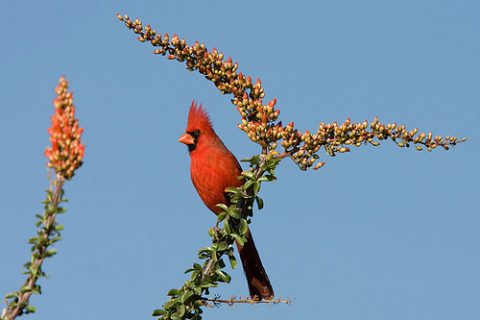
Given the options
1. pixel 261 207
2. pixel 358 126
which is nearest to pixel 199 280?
pixel 261 207

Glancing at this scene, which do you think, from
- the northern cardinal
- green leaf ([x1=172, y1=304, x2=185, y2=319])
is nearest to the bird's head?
the northern cardinal

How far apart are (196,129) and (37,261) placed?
13.7 feet

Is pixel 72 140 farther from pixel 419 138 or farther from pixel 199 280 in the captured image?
pixel 419 138

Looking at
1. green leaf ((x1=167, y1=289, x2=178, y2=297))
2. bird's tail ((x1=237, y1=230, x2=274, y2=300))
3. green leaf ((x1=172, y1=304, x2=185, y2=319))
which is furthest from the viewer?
bird's tail ((x1=237, y1=230, x2=274, y2=300))

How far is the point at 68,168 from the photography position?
8.21 ft

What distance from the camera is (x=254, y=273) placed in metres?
6.39

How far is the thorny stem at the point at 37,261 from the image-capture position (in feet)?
8.52

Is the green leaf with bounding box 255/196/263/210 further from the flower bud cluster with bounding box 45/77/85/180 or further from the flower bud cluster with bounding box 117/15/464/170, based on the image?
the flower bud cluster with bounding box 45/77/85/180

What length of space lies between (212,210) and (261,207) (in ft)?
8.18

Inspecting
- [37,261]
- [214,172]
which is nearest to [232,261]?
[37,261]

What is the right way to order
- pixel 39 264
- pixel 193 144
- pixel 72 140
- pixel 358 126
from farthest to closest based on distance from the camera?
1. pixel 193 144
2. pixel 358 126
3. pixel 39 264
4. pixel 72 140

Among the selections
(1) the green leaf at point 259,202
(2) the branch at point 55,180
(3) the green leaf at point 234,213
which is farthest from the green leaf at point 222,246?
(2) the branch at point 55,180

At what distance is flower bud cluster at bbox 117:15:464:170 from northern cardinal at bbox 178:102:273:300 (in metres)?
1.80

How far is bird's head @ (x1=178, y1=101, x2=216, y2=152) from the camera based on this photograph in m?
6.76
